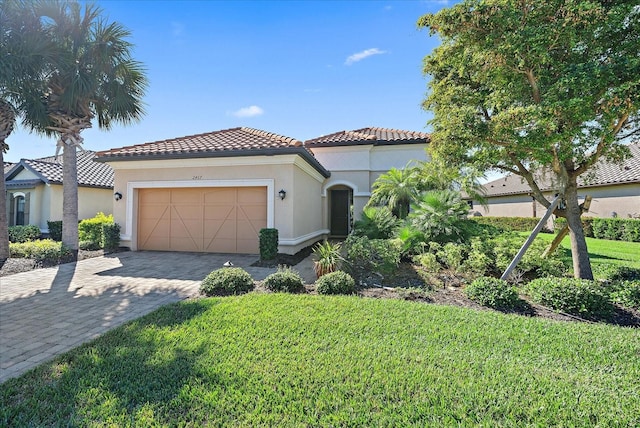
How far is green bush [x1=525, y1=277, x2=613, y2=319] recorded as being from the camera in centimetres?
492

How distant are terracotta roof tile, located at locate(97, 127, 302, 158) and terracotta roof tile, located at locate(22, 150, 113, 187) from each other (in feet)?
21.3

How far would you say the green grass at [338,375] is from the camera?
2498 millimetres

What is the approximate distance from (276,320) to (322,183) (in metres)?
11.8

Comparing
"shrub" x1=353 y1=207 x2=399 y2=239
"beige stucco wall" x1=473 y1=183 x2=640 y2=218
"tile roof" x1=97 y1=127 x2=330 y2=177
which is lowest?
"shrub" x1=353 y1=207 x2=399 y2=239

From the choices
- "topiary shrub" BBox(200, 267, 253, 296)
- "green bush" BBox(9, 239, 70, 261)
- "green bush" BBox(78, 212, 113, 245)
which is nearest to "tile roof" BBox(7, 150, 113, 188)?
"green bush" BBox(78, 212, 113, 245)

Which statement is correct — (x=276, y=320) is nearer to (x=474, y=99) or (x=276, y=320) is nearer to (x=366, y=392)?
(x=366, y=392)

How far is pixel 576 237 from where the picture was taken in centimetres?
635

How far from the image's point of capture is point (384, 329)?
13.9 feet

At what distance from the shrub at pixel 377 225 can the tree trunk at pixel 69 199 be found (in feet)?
34.1

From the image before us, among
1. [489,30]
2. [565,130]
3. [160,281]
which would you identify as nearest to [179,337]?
[160,281]

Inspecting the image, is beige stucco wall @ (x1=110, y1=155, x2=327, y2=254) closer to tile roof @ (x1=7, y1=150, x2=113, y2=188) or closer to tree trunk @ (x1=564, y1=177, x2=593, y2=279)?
tile roof @ (x1=7, y1=150, x2=113, y2=188)

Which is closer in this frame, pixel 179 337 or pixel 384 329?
pixel 179 337

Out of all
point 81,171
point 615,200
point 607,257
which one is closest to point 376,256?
point 607,257

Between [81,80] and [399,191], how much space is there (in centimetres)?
1222
